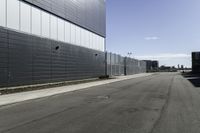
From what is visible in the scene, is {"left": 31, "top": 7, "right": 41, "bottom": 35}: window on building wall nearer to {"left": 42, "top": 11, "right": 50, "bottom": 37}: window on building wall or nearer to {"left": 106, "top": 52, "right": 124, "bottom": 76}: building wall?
{"left": 42, "top": 11, "right": 50, "bottom": 37}: window on building wall

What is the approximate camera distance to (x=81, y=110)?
1195cm

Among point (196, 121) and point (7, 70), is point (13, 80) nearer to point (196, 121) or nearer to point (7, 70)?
point (7, 70)

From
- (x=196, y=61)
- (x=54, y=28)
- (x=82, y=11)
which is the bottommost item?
(x=196, y=61)

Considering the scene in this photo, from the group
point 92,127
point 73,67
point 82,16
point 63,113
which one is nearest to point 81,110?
point 63,113

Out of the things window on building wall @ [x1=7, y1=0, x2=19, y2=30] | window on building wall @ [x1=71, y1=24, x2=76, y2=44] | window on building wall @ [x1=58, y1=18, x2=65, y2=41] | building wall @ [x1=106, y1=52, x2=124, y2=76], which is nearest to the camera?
window on building wall @ [x1=7, y1=0, x2=19, y2=30]

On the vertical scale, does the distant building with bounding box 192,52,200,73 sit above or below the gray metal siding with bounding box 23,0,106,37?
below

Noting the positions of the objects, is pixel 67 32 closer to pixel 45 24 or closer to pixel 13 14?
pixel 45 24

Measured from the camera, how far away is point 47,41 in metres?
29.3

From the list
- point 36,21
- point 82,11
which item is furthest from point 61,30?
point 82,11

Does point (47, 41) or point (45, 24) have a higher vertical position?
point (45, 24)

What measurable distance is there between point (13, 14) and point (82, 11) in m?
18.2

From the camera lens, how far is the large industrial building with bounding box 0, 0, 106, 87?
75.4ft

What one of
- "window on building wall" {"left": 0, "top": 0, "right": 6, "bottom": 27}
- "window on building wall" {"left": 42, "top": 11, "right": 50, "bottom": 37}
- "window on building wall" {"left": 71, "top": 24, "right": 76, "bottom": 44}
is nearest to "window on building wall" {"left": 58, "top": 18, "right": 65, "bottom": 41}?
"window on building wall" {"left": 42, "top": 11, "right": 50, "bottom": 37}

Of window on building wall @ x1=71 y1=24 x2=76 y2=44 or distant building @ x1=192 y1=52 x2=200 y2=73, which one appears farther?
distant building @ x1=192 y1=52 x2=200 y2=73
